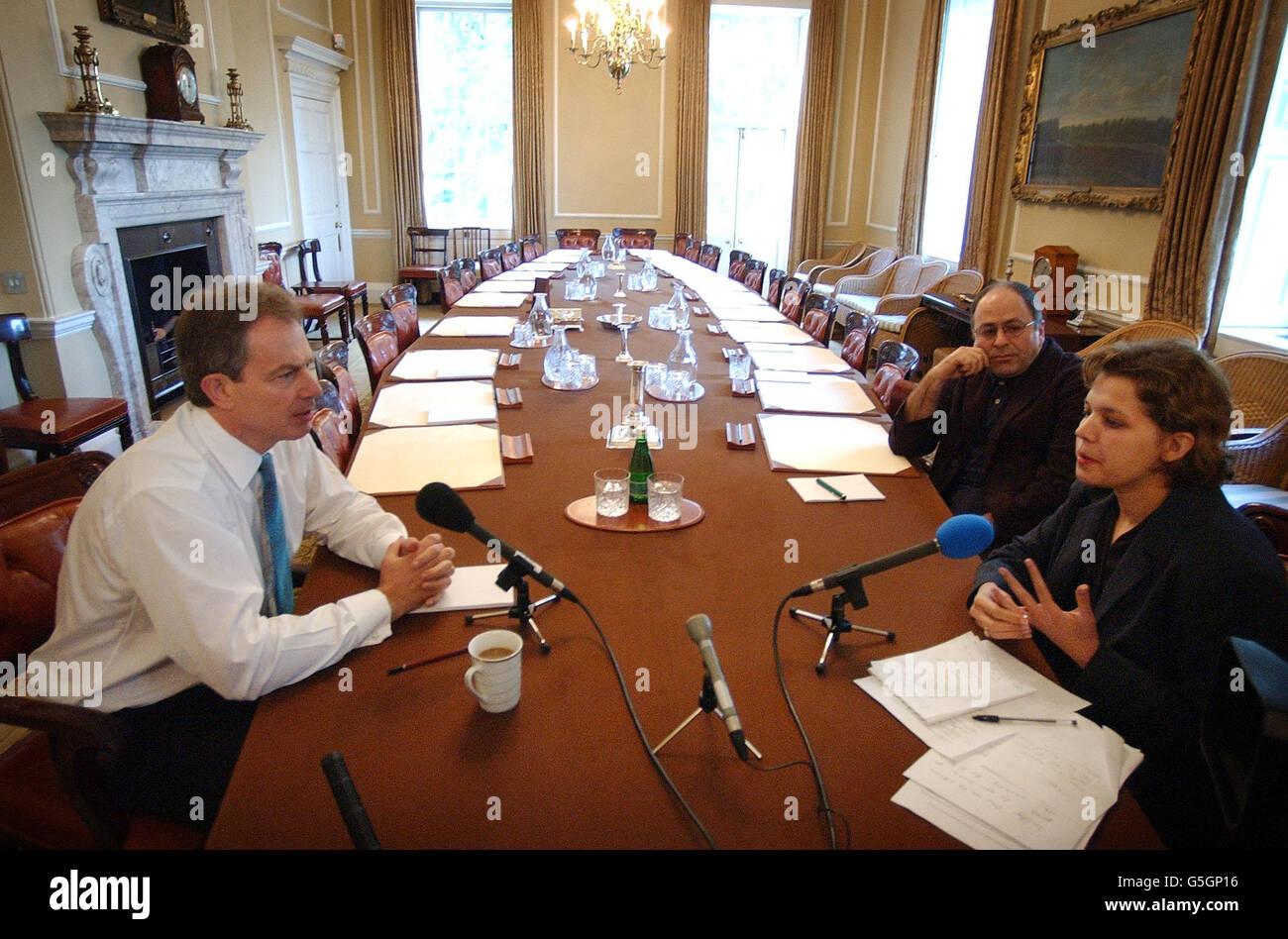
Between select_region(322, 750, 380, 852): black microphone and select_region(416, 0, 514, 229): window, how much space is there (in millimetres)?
8428

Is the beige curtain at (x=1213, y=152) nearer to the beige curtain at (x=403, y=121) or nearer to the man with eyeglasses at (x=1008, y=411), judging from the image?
the man with eyeglasses at (x=1008, y=411)

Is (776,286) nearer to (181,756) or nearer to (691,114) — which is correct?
(691,114)

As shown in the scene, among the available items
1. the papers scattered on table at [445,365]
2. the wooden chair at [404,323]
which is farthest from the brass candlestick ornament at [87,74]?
the papers scattered on table at [445,365]

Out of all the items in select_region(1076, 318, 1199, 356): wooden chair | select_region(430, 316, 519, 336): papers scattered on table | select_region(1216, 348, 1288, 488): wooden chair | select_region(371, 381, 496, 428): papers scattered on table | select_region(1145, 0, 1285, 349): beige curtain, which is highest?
select_region(1145, 0, 1285, 349): beige curtain

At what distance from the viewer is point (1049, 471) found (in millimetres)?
2133

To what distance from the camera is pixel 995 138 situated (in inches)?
218

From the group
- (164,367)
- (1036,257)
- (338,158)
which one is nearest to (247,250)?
(164,367)

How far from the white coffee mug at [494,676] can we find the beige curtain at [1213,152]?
3896 millimetres

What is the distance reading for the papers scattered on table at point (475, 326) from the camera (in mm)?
3512

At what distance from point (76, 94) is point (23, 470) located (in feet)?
11.8

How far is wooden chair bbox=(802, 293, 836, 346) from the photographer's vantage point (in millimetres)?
3816

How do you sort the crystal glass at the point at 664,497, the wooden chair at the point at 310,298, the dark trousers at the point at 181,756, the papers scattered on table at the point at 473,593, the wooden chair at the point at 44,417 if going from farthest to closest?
1. the wooden chair at the point at 310,298
2. the wooden chair at the point at 44,417
3. the crystal glass at the point at 664,497
4. the papers scattered on table at the point at 473,593
5. the dark trousers at the point at 181,756

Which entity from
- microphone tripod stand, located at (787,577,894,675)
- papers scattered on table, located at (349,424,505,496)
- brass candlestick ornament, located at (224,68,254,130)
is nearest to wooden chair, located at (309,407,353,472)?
papers scattered on table, located at (349,424,505,496)

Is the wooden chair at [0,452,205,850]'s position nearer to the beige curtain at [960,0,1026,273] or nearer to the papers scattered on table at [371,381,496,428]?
the papers scattered on table at [371,381,496,428]
